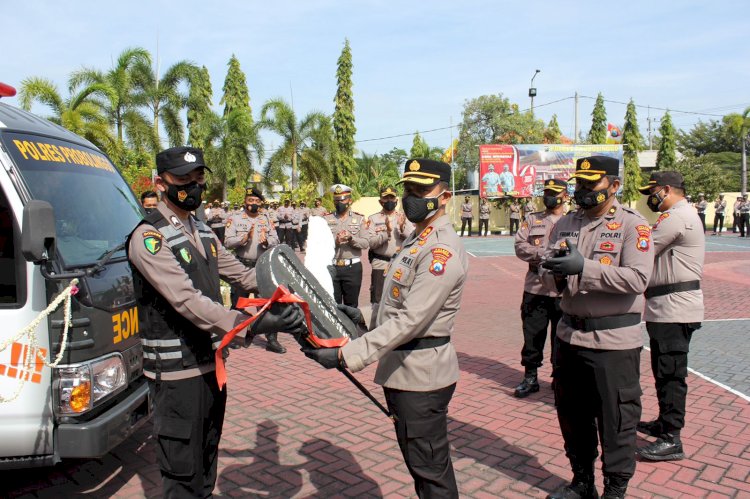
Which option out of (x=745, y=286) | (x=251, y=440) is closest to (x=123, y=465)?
(x=251, y=440)

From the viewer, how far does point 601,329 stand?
3.52m

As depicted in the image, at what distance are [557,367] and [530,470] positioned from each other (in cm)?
92

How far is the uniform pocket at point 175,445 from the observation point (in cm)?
289

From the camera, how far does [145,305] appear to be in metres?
2.93

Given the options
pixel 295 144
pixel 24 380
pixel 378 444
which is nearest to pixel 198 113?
pixel 295 144

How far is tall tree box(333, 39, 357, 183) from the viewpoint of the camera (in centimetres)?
4062

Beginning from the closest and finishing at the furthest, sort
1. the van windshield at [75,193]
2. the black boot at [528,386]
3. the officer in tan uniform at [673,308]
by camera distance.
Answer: the van windshield at [75,193]
the officer in tan uniform at [673,308]
the black boot at [528,386]

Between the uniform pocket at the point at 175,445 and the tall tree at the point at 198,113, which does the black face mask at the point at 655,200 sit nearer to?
the uniform pocket at the point at 175,445

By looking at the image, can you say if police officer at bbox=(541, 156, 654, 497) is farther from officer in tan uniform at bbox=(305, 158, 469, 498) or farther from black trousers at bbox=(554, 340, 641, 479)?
officer in tan uniform at bbox=(305, 158, 469, 498)

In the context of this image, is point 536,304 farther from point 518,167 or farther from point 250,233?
point 518,167

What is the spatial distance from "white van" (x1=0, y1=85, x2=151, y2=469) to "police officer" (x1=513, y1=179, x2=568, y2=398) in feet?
11.9

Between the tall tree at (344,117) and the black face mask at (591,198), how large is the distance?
122 feet

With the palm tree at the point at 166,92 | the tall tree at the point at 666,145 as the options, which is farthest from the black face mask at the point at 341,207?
the tall tree at the point at 666,145

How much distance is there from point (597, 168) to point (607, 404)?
1.46m
